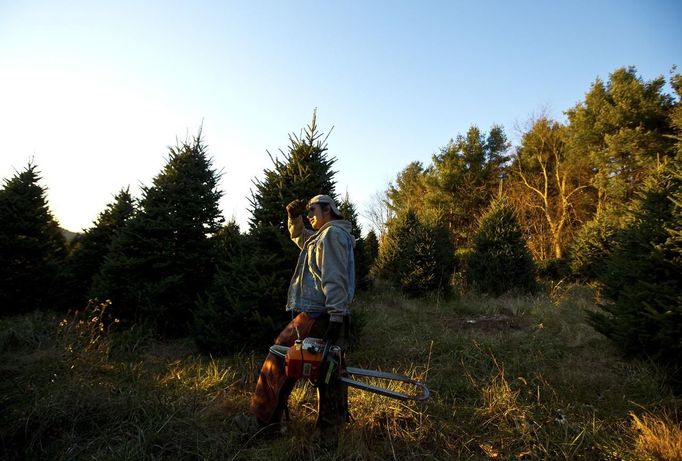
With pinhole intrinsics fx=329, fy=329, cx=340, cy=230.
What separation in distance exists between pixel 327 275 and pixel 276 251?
258cm

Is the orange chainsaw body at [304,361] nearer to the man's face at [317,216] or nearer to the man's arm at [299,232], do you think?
the man's face at [317,216]

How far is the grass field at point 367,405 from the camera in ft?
8.91

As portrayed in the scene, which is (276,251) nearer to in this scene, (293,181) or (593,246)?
(293,181)

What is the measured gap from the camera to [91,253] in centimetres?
892

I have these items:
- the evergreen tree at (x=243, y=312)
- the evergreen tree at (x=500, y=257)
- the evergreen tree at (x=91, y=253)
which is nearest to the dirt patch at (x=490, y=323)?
the evergreen tree at (x=500, y=257)

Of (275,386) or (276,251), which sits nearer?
(275,386)

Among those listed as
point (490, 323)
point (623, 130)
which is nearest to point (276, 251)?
point (490, 323)

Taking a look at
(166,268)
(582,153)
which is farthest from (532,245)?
(166,268)

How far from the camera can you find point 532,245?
22500 mm

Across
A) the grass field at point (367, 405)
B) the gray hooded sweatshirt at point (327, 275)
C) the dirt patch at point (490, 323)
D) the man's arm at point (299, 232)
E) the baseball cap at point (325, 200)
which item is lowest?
the grass field at point (367, 405)

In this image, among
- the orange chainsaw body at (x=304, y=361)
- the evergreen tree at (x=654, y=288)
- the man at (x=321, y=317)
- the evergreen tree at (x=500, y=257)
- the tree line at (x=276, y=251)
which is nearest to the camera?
the orange chainsaw body at (x=304, y=361)

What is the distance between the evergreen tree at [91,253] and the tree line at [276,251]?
3 centimetres

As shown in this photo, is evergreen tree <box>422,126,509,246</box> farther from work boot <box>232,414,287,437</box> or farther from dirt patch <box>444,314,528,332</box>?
work boot <box>232,414,287,437</box>

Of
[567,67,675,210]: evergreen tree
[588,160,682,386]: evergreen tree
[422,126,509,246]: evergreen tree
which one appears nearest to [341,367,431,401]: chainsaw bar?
[588,160,682,386]: evergreen tree
